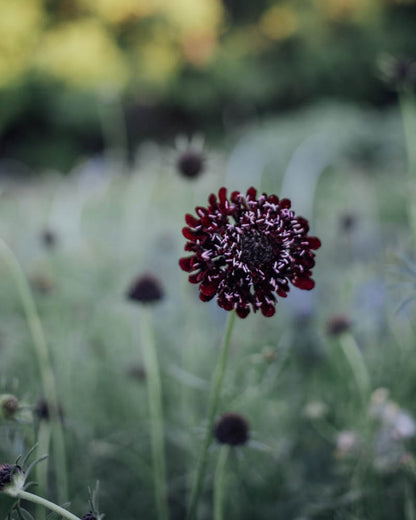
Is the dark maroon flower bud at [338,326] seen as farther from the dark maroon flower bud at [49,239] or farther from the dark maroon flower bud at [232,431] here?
the dark maroon flower bud at [49,239]

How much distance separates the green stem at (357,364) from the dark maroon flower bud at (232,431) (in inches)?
14.5

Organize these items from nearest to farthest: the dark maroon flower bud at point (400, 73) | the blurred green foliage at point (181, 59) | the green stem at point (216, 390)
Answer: the green stem at point (216, 390)
the dark maroon flower bud at point (400, 73)
the blurred green foliage at point (181, 59)

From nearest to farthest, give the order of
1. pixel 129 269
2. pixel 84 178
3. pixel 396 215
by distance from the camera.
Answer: pixel 129 269 < pixel 396 215 < pixel 84 178

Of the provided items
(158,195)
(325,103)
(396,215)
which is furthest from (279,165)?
(325,103)

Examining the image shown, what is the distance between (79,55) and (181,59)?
2313 millimetres

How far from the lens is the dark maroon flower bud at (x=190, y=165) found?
116 cm

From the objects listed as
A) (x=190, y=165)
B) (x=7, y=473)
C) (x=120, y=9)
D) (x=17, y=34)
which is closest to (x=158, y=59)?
(x=120, y=9)

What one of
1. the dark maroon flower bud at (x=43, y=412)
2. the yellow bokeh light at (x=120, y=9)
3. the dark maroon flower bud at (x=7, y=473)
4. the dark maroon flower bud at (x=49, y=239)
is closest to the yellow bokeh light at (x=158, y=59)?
the yellow bokeh light at (x=120, y=9)

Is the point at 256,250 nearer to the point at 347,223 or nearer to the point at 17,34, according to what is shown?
the point at 347,223

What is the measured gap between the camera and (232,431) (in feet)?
2.69

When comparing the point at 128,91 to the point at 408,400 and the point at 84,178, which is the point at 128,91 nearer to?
the point at 84,178

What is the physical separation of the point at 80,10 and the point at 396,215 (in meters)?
7.47

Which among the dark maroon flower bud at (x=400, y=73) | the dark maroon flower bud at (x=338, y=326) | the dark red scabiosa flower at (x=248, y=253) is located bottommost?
the dark maroon flower bud at (x=338, y=326)

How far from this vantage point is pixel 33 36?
796 centimetres
